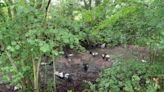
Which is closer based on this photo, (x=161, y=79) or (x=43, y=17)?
(x=43, y=17)

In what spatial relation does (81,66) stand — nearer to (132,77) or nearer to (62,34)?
(132,77)

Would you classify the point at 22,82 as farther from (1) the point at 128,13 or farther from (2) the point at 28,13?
(1) the point at 128,13

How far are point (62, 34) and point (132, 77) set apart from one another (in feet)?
3.03

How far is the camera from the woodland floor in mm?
4316

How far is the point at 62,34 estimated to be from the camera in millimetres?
3287

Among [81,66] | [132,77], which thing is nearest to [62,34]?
[132,77]

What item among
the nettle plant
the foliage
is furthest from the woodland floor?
the nettle plant

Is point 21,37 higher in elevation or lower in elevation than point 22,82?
higher

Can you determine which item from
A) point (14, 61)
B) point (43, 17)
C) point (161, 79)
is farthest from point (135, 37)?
point (14, 61)

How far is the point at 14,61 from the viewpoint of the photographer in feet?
12.5

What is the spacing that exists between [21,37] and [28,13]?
29 cm

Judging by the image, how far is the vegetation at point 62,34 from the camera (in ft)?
11.0

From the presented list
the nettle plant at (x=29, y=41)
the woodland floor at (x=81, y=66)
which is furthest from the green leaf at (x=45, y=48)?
the woodland floor at (x=81, y=66)

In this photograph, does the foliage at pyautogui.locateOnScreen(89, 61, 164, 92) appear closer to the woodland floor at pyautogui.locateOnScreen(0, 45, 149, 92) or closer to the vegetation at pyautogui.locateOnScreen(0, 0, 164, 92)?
the vegetation at pyautogui.locateOnScreen(0, 0, 164, 92)
